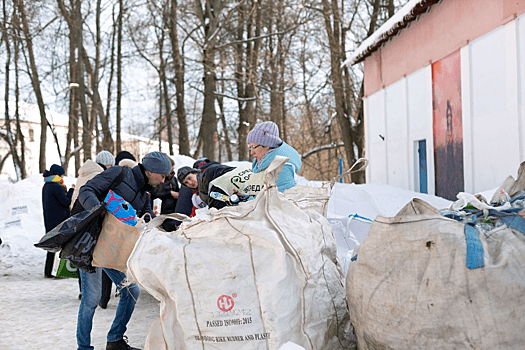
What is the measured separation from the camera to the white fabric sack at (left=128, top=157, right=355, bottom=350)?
7.48ft

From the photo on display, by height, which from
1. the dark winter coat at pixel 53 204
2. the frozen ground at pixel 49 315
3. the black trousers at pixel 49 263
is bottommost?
the frozen ground at pixel 49 315

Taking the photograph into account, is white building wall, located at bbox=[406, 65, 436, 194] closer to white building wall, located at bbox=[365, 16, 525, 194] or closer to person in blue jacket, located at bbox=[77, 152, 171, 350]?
white building wall, located at bbox=[365, 16, 525, 194]

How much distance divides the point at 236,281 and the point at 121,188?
5.55 feet

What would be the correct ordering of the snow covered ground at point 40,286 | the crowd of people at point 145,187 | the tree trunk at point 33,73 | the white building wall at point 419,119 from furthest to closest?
the tree trunk at point 33,73
the white building wall at point 419,119
the snow covered ground at point 40,286
the crowd of people at point 145,187

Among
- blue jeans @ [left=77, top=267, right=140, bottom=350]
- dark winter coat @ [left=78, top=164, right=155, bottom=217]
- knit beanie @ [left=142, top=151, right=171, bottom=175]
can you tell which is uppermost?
knit beanie @ [left=142, top=151, right=171, bottom=175]

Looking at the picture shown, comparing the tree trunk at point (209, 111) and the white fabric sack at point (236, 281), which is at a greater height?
the tree trunk at point (209, 111)

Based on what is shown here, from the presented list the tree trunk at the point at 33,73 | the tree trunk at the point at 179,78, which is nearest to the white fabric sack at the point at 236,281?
the tree trunk at the point at 179,78

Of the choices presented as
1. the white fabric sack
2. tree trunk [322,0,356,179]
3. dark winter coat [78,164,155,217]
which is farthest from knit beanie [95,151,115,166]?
tree trunk [322,0,356,179]

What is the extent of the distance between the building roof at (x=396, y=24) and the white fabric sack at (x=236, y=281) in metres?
7.99

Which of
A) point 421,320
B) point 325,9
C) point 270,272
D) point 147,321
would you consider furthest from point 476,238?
point 325,9

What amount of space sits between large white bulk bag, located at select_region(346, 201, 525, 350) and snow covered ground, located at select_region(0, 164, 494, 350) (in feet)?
7.80

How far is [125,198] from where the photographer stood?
3.71 metres

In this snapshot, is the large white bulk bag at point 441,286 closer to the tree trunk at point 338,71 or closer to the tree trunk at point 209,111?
the tree trunk at point 209,111

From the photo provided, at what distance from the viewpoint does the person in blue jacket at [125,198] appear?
346 centimetres
